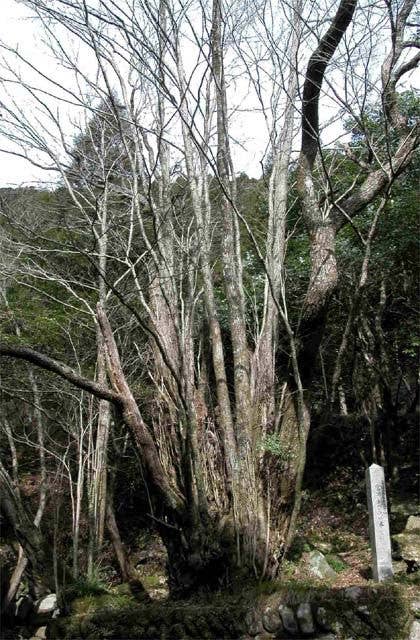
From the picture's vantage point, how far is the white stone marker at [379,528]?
14.1 feet

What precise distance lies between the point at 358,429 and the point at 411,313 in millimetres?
→ 2204

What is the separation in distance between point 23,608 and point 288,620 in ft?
9.90

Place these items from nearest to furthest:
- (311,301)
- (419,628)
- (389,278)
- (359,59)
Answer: (419,628) → (359,59) → (311,301) → (389,278)

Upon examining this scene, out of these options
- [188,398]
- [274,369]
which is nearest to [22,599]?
[188,398]

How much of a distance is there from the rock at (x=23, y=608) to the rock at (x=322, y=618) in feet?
10.3

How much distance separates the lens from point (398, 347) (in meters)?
8.52

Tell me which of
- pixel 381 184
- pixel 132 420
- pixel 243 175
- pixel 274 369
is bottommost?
pixel 132 420

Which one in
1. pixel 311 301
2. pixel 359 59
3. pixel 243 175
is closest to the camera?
pixel 359 59

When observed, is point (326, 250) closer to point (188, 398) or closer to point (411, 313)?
point (188, 398)

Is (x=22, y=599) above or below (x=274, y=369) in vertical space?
below

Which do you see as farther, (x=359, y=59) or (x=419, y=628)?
(x=359, y=59)

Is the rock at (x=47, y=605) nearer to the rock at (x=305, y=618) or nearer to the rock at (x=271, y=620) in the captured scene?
the rock at (x=271, y=620)

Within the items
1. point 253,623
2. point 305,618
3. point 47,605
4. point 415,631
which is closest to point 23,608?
point 47,605

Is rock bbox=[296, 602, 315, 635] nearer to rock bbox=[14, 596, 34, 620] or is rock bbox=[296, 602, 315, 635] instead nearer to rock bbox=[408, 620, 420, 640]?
rock bbox=[408, 620, 420, 640]
